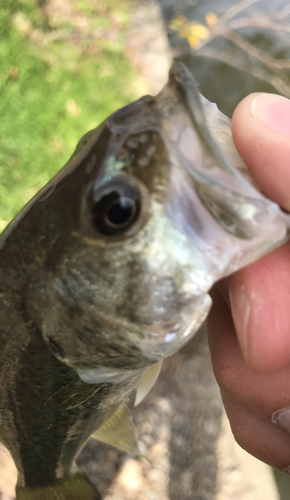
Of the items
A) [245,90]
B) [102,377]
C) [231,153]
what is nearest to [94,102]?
[245,90]

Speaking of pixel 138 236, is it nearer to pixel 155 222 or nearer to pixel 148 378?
pixel 155 222

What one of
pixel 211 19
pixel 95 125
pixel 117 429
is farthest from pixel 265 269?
pixel 211 19

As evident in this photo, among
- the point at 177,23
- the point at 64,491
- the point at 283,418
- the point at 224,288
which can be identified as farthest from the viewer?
the point at 177,23

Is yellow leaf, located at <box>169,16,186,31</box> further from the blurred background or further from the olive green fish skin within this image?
the olive green fish skin

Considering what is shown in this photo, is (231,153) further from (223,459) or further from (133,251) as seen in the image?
(223,459)

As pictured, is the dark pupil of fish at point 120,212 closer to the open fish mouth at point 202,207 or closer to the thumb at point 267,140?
the open fish mouth at point 202,207

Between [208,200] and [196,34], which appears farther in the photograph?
[196,34]
